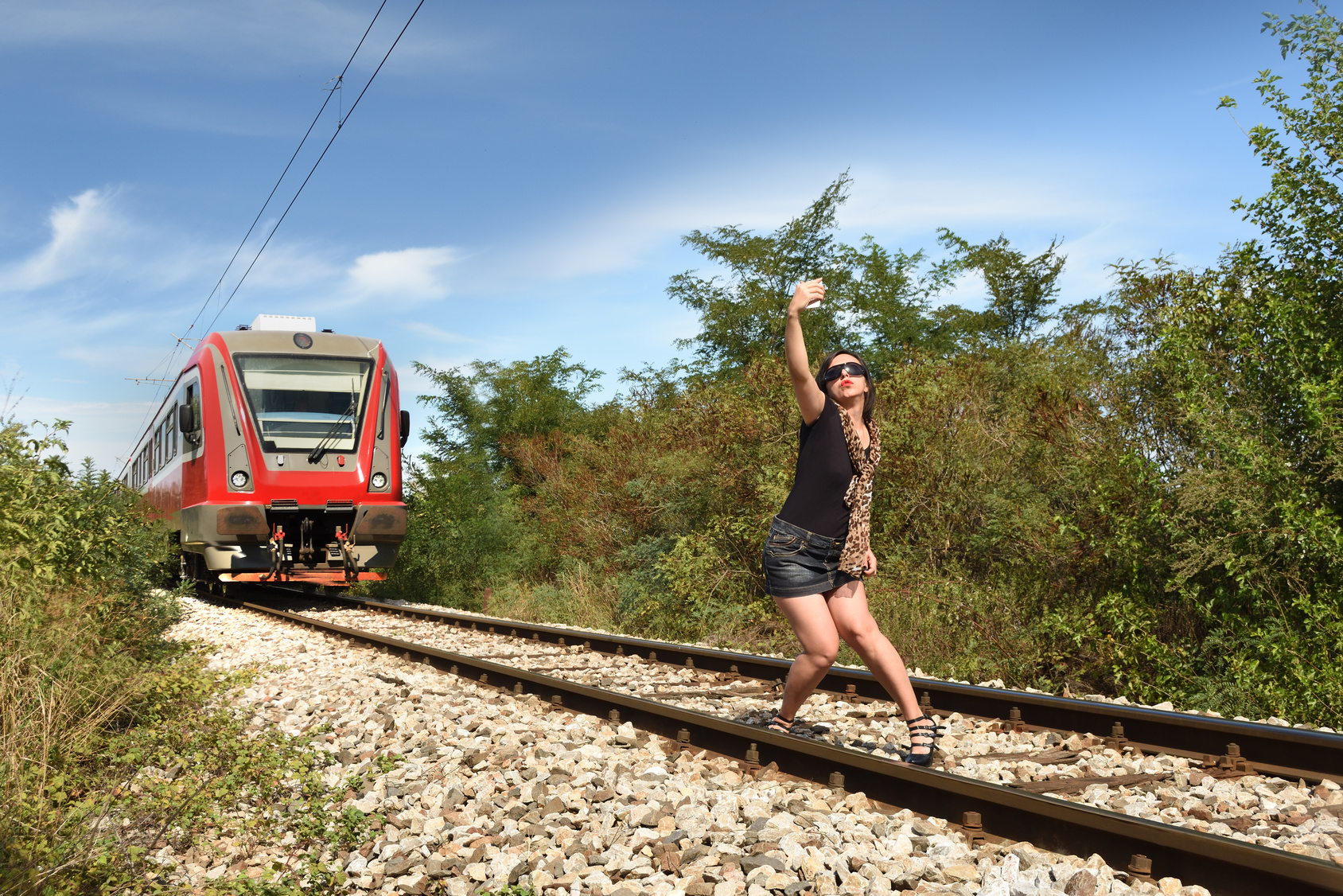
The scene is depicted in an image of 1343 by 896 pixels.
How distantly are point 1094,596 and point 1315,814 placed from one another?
4.97m

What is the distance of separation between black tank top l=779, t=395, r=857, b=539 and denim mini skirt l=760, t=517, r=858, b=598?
0.04 m

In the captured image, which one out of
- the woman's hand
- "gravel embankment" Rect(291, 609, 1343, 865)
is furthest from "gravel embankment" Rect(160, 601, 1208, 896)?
the woman's hand

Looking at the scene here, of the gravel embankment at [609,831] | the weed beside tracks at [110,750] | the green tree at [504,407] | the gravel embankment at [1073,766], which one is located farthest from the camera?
the green tree at [504,407]

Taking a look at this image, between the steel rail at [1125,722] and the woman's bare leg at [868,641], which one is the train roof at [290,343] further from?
the woman's bare leg at [868,641]

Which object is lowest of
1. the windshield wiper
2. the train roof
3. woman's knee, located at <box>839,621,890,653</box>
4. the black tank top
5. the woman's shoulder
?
woman's knee, located at <box>839,621,890,653</box>

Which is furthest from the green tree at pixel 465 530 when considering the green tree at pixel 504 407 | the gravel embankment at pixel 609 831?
the gravel embankment at pixel 609 831

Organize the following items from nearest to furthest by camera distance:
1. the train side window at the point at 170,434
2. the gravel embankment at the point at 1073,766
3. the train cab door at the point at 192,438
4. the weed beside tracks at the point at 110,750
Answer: the gravel embankment at the point at 1073,766, the weed beside tracks at the point at 110,750, the train cab door at the point at 192,438, the train side window at the point at 170,434

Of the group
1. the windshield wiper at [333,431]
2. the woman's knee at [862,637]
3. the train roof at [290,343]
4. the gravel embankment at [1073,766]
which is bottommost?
the gravel embankment at [1073,766]

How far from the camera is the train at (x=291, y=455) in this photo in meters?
13.6

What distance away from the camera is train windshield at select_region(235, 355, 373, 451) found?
546 inches

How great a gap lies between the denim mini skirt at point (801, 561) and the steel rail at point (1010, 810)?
2.50 ft

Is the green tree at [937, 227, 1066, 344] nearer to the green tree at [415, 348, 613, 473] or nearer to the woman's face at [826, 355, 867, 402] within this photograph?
the green tree at [415, 348, 613, 473]

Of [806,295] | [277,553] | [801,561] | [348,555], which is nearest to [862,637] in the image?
[801,561]

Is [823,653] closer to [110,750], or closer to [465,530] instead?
[110,750]
